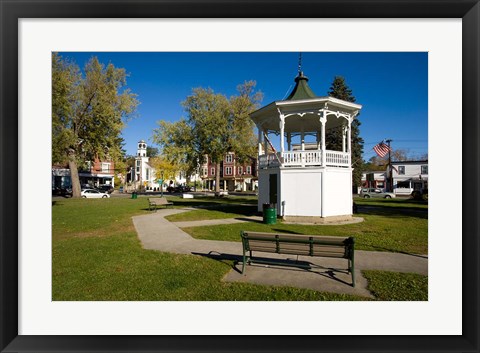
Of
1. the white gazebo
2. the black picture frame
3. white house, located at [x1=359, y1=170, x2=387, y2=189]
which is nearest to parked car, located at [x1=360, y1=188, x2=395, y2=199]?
white house, located at [x1=359, y1=170, x2=387, y2=189]

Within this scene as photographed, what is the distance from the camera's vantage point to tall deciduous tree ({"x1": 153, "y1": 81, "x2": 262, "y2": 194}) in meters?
31.4

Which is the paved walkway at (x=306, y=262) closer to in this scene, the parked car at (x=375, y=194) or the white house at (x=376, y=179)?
the parked car at (x=375, y=194)

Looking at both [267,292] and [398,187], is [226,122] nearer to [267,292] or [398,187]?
[267,292]

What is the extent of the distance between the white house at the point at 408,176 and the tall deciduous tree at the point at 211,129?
27.5m

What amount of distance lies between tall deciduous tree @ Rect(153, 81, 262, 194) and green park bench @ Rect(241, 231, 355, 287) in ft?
87.3

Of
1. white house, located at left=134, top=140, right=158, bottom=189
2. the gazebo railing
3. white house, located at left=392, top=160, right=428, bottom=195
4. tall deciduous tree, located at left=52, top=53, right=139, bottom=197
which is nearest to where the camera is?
the gazebo railing

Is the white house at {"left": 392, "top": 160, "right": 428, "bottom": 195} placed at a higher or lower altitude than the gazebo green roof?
lower

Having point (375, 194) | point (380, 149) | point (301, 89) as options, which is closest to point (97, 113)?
point (301, 89)

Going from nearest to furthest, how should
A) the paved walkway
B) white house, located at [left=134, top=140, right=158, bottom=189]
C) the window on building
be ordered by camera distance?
the paved walkway → the window on building → white house, located at [left=134, top=140, right=158, bottom=189]

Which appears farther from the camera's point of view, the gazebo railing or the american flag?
the american flag

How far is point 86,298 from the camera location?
408 centimetres

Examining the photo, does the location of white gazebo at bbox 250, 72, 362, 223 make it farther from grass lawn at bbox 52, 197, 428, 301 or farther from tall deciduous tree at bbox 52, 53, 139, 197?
tall deciduous tree at bbox 52, 53, 139, 197

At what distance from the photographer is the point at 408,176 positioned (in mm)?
44031
